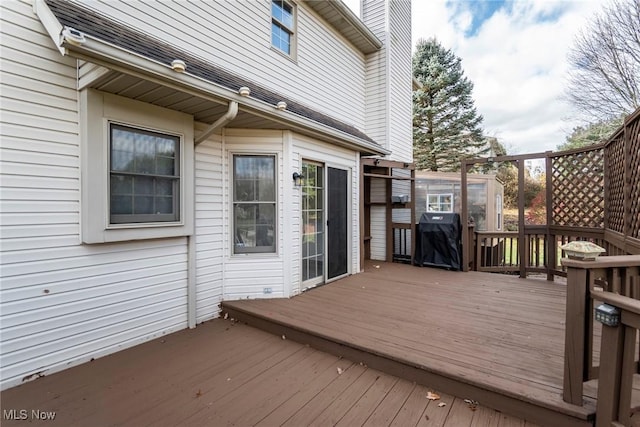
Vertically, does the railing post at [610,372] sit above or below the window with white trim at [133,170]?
below

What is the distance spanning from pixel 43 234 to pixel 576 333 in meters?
4.22

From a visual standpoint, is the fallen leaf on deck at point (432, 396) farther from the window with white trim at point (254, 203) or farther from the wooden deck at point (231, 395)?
the window with white trim at point (254, 203)

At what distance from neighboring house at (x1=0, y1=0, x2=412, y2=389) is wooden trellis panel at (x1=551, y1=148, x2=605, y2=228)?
3359mm

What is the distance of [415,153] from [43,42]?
692 inches

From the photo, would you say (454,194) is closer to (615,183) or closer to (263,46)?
(615,183)

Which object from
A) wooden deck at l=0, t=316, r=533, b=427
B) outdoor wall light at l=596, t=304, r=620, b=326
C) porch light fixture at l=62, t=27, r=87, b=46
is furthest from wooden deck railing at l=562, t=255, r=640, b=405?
porch light fixture at l=62, t=27, r=87, b=46

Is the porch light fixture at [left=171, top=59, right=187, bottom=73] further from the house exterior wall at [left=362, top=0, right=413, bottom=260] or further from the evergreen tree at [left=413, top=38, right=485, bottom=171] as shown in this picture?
the evergreen tree at [left=413, top=38, right=485, bottom=171]

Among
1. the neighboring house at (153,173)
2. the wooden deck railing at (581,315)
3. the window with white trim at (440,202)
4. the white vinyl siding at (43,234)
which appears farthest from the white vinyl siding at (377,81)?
the white vinyl siding at (43,234)

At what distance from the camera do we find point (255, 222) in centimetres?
429

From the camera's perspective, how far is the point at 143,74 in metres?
2.56

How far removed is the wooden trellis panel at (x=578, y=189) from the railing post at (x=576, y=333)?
384cm

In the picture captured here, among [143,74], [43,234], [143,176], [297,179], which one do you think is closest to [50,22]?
[143,74]

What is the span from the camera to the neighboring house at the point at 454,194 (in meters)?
10.5

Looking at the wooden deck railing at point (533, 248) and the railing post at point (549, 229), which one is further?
the railing post at point (549, 229)
